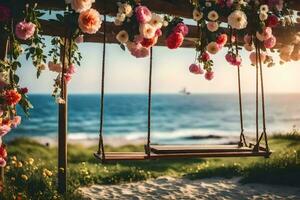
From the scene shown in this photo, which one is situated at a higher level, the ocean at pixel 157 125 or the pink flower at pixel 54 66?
the pink flower at pixel 54 66

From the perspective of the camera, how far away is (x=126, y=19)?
17.0ft

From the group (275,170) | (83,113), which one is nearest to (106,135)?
(83,113)

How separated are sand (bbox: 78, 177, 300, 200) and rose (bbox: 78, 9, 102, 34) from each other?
4257 millimetres

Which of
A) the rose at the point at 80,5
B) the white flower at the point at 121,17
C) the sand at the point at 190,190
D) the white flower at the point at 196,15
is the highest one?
the white flower at the point at 196,15

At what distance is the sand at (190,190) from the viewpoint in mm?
9070

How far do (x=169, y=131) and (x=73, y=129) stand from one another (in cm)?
993

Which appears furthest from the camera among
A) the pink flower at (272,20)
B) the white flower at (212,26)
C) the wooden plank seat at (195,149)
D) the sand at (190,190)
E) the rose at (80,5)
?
the sand at (190,190)

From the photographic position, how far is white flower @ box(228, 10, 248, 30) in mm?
5566

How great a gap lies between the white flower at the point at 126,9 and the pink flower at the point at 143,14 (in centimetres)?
7

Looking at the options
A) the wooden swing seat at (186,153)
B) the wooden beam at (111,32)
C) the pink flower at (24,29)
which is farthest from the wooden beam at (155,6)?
the wooden swing seat at (186,153)

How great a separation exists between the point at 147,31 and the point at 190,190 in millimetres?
5246

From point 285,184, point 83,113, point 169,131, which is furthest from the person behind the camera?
point 83,113

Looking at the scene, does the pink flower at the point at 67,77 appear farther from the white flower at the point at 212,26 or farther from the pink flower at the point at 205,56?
the white flower at the point at 212,26

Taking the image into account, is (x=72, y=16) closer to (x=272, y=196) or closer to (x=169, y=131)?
(x=272, y=196)
